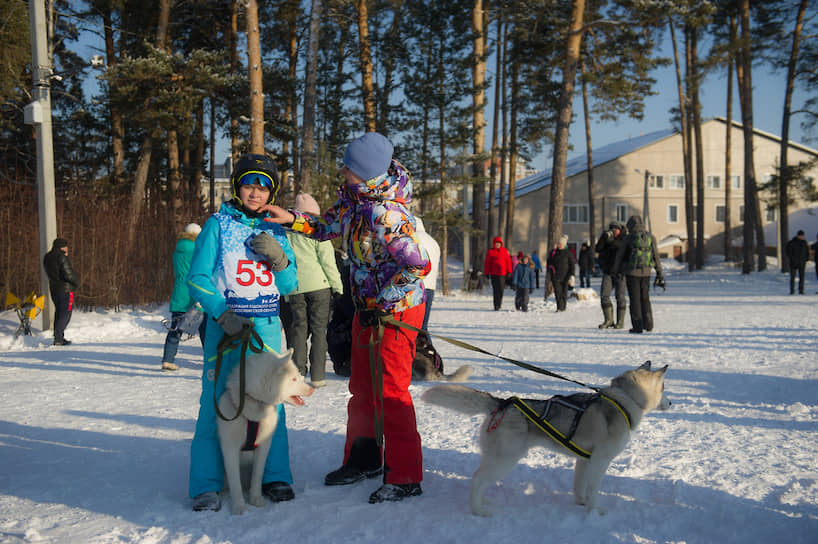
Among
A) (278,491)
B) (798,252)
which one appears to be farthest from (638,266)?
(798,252)

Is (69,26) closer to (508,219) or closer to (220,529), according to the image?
(220,529)

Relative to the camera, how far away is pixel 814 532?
9.92 ft

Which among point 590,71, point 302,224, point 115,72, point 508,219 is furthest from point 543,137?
point 302,224

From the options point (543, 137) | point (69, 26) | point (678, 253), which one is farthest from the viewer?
point (678, 253)

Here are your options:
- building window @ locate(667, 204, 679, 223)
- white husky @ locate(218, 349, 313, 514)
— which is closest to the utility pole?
white husky @ locate(218, 349, 313, 514)

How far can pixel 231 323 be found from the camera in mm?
3023

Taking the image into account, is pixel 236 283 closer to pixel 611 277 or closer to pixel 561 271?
pixel 611 277

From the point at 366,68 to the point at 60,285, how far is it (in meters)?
13.1

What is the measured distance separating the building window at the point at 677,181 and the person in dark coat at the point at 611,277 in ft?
129

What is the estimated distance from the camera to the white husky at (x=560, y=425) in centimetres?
313

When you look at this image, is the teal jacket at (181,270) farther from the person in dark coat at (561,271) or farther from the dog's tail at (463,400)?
the person in dark coat at (561,271)

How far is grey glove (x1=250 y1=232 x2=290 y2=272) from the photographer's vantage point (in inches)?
127

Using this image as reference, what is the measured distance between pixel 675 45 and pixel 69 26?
26.9m

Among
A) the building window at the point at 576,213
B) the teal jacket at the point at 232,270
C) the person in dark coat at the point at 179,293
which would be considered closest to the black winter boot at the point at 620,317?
the person in dark coat at the point at 179,293
